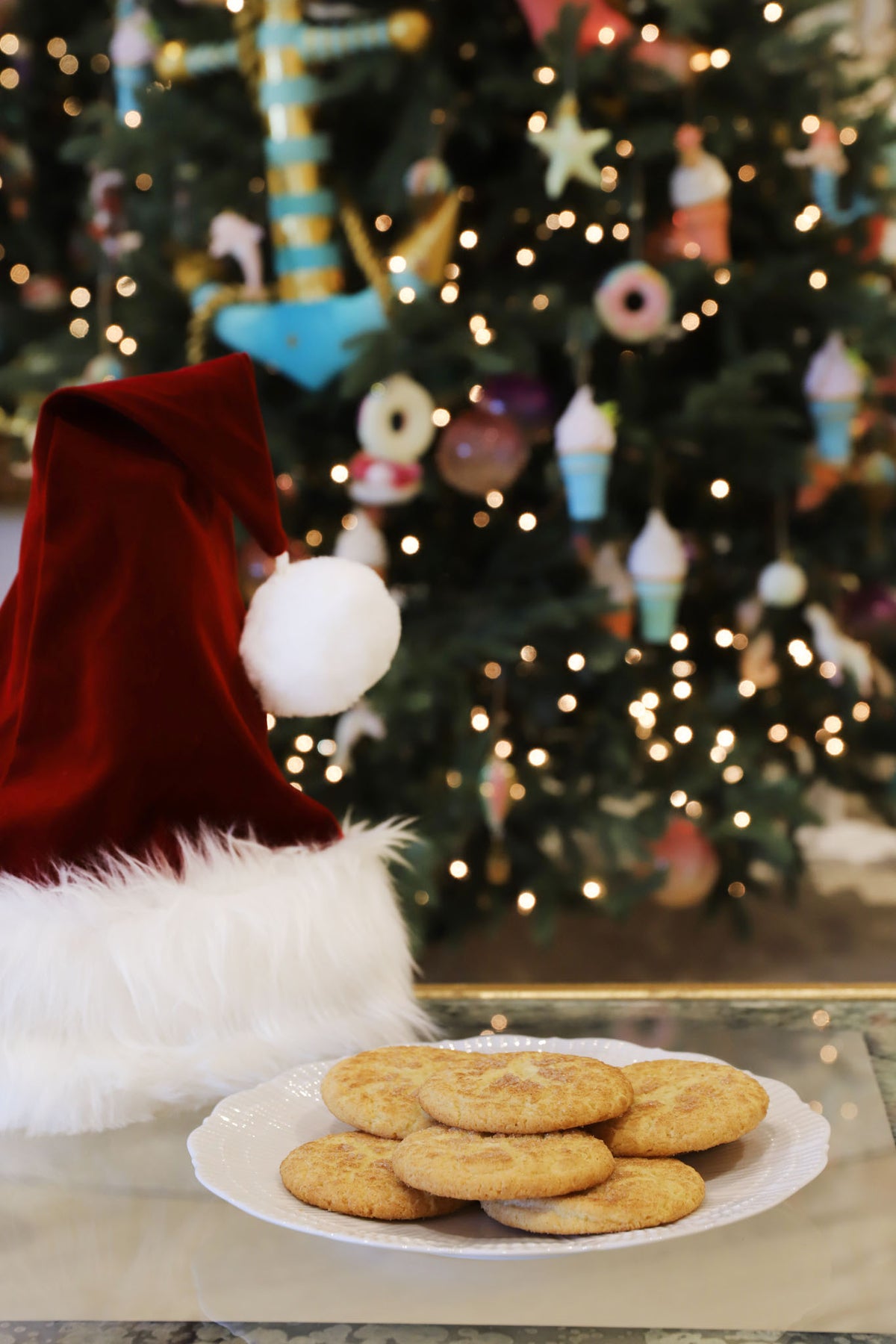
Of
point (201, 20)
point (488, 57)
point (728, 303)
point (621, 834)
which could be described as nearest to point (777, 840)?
point (621, 834)

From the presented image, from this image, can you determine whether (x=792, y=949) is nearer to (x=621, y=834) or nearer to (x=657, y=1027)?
(x=621, y=834)

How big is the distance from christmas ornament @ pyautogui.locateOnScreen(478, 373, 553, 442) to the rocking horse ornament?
171 millimetres

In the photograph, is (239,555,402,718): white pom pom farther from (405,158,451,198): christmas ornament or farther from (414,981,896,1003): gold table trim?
(405,158,451,198): christmas ornament

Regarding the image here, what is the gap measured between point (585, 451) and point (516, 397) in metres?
0.19

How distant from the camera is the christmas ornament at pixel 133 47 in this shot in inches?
71.2

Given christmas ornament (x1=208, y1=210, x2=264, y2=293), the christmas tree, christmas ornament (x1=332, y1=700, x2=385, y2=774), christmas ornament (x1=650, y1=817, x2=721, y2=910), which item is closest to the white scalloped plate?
the christmas tree

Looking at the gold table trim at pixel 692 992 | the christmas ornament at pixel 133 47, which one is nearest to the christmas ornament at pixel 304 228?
the christmas ornament at pixel 133 47

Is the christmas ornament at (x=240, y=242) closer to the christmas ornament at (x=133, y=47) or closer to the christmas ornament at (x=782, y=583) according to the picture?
the christmas ornament at (x=133, y=47)

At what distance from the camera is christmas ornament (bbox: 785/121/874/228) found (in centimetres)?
180

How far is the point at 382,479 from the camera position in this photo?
1680 mm

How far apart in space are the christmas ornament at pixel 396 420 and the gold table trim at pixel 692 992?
94 cm

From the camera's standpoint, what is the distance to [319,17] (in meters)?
1.73

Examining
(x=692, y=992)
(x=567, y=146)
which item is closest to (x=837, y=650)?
(x=567, y=146)

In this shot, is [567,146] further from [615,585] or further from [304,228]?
[615,585]
